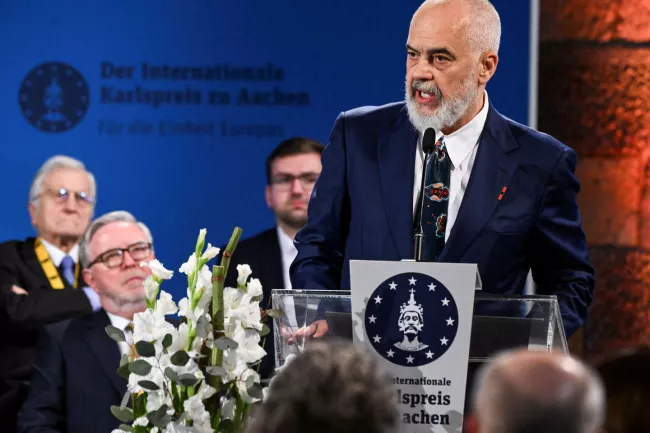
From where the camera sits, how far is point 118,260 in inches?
187

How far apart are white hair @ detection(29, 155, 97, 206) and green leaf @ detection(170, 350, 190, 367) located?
118 inches

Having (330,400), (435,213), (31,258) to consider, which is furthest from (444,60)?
(31,258)

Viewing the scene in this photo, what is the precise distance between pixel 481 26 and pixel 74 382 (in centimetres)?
230

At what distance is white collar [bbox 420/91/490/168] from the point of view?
2.73m

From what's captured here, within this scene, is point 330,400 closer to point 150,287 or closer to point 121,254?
point 150,287

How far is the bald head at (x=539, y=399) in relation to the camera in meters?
1.01

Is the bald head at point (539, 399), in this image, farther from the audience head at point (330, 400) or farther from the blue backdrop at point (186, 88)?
the blue backdrop at point (186, 88)

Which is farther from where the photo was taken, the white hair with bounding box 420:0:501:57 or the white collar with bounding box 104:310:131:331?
the white collar with bounding box 104:310:131:331

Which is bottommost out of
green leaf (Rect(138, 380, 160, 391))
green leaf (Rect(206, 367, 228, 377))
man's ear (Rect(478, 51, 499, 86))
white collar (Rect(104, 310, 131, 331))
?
white collar (Rect(104, 310, 131, 331))

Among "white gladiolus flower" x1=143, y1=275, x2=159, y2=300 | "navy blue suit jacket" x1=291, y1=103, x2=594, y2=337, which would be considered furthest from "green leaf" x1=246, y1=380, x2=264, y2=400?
"navy blue suit jacket" x1=291, y1=103, x2=594, y2=337

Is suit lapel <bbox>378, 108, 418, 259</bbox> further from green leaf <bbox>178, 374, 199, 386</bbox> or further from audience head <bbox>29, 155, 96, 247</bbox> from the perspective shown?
audience head <bbox>29, 155, 96, 247</bbox>

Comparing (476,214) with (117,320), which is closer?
(476,214)

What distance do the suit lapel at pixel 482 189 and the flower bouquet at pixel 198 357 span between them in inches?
27.5

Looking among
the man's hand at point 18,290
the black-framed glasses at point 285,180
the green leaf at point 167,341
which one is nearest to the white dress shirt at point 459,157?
the green leaf at point 167,341
